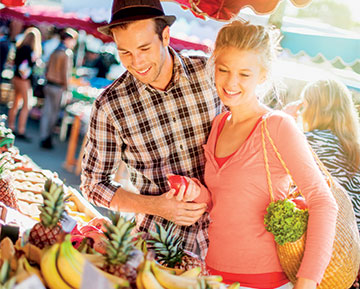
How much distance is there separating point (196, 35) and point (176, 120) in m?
5.38

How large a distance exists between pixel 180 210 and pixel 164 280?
26.7 inches

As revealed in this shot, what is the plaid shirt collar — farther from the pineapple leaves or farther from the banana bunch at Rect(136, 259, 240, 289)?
the banana bunch at Rect(136, 259, 240, 289)

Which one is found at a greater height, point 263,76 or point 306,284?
point 263,76

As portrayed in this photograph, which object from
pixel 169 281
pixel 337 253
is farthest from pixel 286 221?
pixel 169 281

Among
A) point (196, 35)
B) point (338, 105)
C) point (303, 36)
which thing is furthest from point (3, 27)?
point (338, 105)

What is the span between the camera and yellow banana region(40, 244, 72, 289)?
120 centimetres

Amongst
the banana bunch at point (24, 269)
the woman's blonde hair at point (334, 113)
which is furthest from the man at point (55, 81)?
the banana bunch at point (24, 269)

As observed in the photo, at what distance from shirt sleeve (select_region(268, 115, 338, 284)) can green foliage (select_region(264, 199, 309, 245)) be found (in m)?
0.05

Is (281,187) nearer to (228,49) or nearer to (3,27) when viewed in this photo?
(228,49)

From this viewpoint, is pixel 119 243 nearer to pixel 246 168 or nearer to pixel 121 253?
pixel 121 253

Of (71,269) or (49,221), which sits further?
(49,221)

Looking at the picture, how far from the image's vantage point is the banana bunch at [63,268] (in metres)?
1.19

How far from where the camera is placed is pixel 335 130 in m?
3.84

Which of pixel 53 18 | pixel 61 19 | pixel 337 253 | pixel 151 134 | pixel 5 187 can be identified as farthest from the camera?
pixel 53 18
